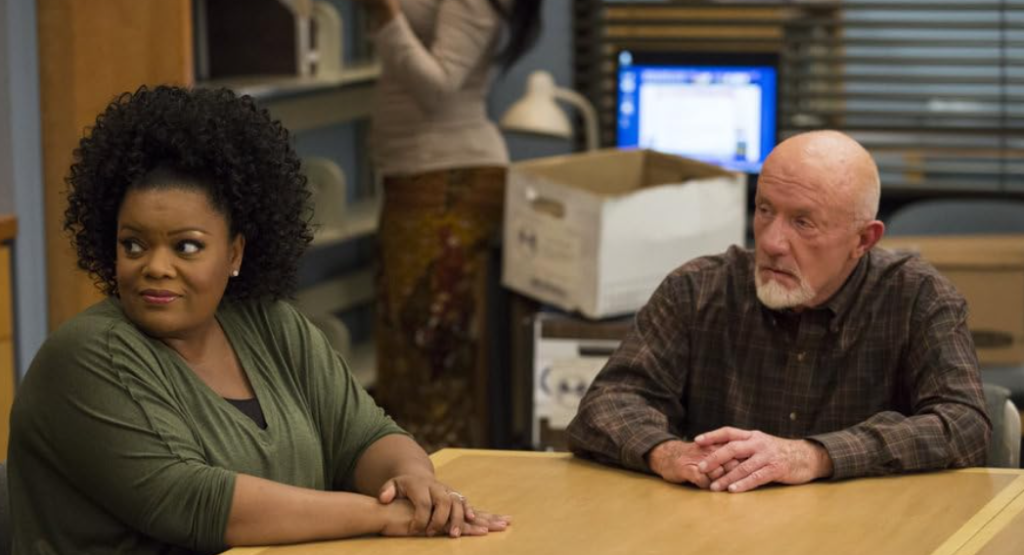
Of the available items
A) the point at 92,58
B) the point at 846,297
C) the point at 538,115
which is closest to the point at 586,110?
the point at 538,115

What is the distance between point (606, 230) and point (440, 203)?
50 cm

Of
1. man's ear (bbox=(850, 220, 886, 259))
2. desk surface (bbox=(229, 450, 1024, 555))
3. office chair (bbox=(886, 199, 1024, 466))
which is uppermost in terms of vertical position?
man's ear (bbox=(850, 220, 886, 259))

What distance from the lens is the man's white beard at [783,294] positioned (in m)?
2.45

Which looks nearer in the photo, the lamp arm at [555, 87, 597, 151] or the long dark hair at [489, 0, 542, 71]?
the long dark hair at [489, 0, 542, 71]

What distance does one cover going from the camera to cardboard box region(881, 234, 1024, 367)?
4090mm

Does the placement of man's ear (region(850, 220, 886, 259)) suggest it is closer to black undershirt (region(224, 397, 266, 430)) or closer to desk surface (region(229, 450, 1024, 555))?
desk surface (region(229, 450, 1024, 555))

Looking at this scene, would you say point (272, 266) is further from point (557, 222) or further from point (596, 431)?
point (557, 222)

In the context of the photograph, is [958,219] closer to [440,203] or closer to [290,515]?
[440,203]

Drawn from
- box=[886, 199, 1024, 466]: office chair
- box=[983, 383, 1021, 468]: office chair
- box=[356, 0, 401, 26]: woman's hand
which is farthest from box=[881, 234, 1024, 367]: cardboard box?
box=[983, 383, 1021, 468]: office chair

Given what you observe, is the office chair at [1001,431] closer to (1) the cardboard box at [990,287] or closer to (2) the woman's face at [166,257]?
(2) the woman's face at [166,257]

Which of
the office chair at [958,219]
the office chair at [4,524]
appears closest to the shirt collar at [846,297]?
the office chair at [4,524]

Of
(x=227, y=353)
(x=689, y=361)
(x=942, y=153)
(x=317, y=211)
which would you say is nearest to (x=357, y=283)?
(x=317, y=211)

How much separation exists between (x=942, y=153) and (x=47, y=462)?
3.51m

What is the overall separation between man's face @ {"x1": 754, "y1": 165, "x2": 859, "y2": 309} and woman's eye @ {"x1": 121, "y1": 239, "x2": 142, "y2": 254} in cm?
95
